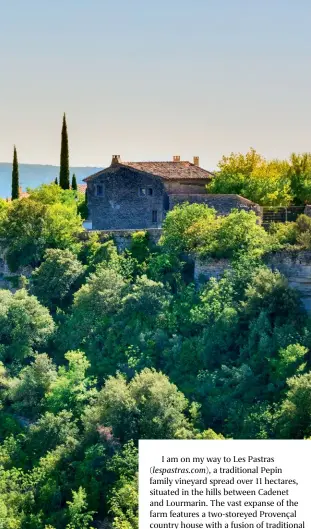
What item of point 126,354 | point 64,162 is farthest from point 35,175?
point 126,354

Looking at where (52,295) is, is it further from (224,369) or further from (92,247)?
(224,369)

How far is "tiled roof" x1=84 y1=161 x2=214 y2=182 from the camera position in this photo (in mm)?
52344

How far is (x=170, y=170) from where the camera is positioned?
174 feet

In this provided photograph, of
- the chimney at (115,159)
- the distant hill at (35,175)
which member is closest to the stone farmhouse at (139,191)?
the chimney at (115,159)

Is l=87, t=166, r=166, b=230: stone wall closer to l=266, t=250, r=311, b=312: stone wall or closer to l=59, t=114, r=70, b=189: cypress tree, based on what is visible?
l=59, t=114, r=70, b=189: cypress tree

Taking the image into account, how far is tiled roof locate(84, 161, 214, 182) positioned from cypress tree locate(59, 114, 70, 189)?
26.3 feet

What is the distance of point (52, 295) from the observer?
47.9m

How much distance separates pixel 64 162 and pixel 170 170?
11867 millimetres

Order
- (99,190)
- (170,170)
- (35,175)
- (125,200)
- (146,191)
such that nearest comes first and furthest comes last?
(146,191) → (125,200) → (170,170) → (99,190) → (35,175)

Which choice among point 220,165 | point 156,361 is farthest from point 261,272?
point 220,165

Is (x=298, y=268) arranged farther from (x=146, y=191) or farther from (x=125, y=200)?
(x=125, y=200)

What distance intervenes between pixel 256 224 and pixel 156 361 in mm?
7919

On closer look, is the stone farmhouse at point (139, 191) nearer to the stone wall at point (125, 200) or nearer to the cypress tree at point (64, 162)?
the stone wall at point (125, 200)

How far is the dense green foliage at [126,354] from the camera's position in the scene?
3697 centimetres
